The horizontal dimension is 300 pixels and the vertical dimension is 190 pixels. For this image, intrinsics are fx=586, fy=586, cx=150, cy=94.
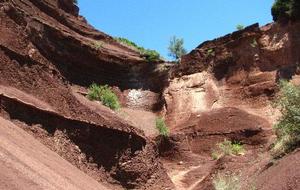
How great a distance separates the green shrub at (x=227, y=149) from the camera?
3117cm

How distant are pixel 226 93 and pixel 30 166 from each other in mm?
30848

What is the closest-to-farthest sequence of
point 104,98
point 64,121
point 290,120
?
point 290,120, point 64,121, point 104,98

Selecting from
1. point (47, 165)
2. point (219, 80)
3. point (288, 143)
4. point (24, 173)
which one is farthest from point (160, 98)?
point (24, 173)

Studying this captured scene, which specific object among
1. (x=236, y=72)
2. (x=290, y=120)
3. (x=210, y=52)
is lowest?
(x=290, y=120)

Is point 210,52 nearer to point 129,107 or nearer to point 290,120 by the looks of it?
point 129,107

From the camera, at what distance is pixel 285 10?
1640 inches

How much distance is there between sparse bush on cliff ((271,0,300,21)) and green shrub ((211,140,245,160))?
409 inches

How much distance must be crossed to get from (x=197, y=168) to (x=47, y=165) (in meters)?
17.9

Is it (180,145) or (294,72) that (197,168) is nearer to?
(180,145)

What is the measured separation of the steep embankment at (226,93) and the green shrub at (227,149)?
0.50 m

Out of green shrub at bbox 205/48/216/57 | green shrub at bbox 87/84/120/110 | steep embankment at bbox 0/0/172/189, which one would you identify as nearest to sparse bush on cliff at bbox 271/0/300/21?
green shrub at bbox 205/48/216/57

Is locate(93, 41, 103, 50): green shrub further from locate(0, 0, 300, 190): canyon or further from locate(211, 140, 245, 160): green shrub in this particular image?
locate(211, 140, 245, 160): green shrub

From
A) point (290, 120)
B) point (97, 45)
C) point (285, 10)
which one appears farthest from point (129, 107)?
point (290, 120)

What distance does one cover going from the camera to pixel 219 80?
147 feet
